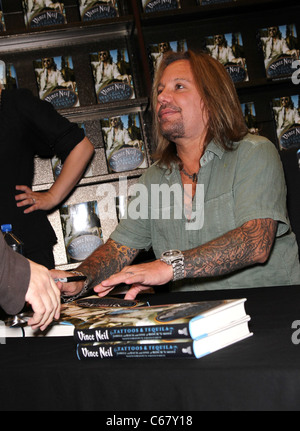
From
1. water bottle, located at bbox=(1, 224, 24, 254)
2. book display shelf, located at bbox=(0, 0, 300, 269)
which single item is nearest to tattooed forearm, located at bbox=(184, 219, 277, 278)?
water bottle, located at bbox=(1, 224, 24, 254)

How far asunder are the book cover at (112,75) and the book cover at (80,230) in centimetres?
63

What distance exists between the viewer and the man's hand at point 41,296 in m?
0.90

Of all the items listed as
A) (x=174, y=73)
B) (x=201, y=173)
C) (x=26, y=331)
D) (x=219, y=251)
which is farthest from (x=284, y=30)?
(x=26, y=331)

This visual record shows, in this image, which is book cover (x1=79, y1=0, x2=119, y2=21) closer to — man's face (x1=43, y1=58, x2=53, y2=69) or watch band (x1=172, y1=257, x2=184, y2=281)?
man's face (x1=43, y1=58, x2=53, y2=69)

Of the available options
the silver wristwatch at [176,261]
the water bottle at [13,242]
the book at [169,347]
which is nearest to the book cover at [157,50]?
the water bottle at [13,242]

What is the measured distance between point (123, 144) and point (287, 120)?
3.14ft

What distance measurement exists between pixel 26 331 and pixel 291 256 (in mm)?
939

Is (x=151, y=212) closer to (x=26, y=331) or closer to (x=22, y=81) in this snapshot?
(x=26, y=331)

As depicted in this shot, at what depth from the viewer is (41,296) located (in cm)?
91

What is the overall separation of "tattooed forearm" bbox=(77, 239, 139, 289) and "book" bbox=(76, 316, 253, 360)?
30.3 inches

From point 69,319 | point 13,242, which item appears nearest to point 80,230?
point 13,242

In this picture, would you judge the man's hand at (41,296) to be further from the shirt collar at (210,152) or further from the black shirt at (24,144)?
the black shirt at (24,144)

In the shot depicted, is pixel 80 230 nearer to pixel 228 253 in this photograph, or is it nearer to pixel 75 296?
pixel 75 296

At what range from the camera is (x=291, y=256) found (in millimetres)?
1715
